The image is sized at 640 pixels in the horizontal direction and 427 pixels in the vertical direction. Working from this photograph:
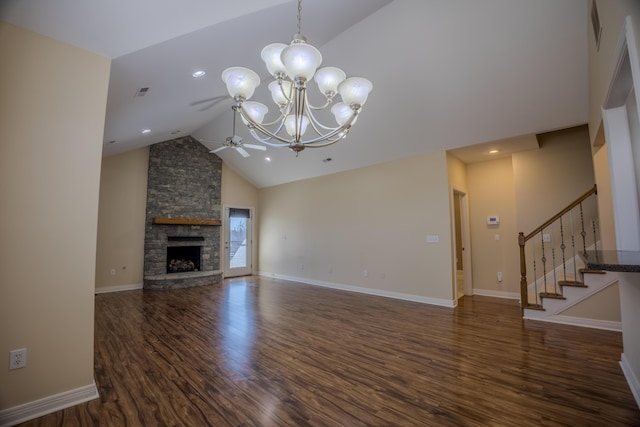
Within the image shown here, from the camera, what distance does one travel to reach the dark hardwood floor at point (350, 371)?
1.97 metres

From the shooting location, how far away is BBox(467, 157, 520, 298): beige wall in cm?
550

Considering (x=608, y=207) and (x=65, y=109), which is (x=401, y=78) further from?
(x=65, y=109)

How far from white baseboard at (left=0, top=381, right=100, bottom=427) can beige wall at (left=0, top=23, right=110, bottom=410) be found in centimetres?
3

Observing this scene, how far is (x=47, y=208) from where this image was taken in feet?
6.65

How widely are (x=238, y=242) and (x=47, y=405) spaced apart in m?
6.66

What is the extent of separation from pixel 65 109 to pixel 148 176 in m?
5.40

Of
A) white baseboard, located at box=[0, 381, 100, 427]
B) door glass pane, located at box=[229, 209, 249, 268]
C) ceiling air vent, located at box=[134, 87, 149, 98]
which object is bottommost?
white baseboard, located at box=[0, 381, 100, 427]

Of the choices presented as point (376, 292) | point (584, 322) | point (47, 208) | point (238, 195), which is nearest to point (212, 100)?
point (47, 208)

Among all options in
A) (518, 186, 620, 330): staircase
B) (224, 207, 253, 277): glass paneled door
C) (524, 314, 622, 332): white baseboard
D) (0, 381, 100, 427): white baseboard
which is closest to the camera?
(0, 381, 100, 427): white baseboard

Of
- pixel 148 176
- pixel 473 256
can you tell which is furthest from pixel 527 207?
pixel 148 176

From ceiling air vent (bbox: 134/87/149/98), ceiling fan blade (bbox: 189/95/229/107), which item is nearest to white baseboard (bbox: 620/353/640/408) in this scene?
ceiling air vent (bbox: 134/87/149/98)

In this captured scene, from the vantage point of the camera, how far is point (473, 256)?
5922 millimetres

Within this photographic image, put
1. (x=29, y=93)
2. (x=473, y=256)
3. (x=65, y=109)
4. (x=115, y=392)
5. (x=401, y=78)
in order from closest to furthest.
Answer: (x=29, y=93) < (x=65, y=109) < (x=115, y=392) < (x=401, y=78) < (x=473, y=256)

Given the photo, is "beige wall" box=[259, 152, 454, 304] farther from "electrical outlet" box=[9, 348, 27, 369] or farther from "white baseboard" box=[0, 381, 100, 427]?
"electrical outlet" box=[9, 348, 27, 369]
